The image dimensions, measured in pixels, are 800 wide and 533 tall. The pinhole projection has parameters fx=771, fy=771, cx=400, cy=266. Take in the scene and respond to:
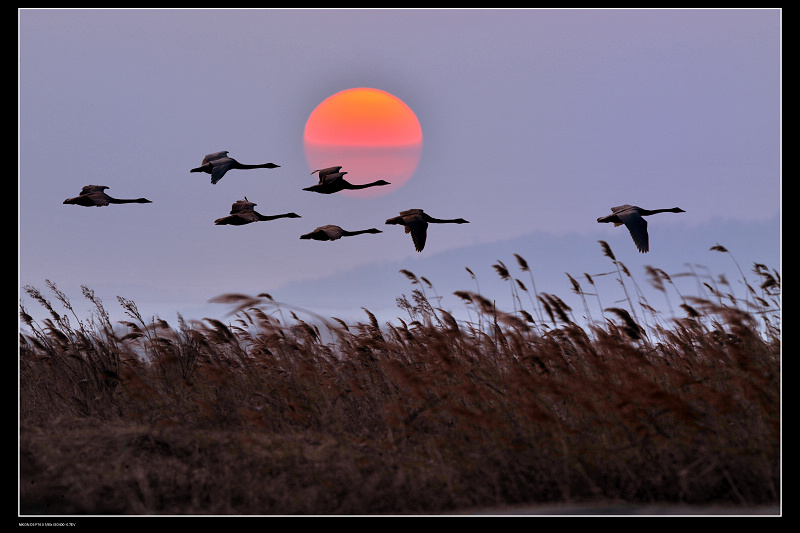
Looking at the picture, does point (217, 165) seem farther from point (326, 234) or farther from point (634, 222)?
point (634, 222)

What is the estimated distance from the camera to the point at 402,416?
5.92m

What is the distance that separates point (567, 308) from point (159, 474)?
3467 mm

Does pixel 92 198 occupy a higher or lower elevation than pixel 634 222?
higher

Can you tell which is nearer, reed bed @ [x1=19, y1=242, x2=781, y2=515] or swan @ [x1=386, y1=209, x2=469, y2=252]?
reed bed @ [x1=19, y1=242, x2=781, y2=515]

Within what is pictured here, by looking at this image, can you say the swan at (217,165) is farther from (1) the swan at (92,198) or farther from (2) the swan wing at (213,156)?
(1) the swan at (92,198)

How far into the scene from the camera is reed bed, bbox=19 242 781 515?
15.8 ft

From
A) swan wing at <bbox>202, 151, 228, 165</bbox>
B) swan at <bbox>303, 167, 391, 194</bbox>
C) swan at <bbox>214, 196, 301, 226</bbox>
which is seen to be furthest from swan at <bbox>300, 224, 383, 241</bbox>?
swan wing at <bbox>202, 151, 228, 165</bbox>

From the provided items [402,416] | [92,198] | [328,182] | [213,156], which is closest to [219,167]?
[213,156]

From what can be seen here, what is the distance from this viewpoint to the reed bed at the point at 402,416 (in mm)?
4801

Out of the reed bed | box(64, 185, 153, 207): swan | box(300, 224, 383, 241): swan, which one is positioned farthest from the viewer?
box(64, 185, 153, 207): swan

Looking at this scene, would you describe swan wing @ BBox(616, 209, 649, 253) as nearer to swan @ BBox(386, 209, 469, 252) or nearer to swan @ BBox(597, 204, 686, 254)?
swan @ BBox(597, 204, 686, 254)

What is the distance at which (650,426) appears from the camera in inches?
208
